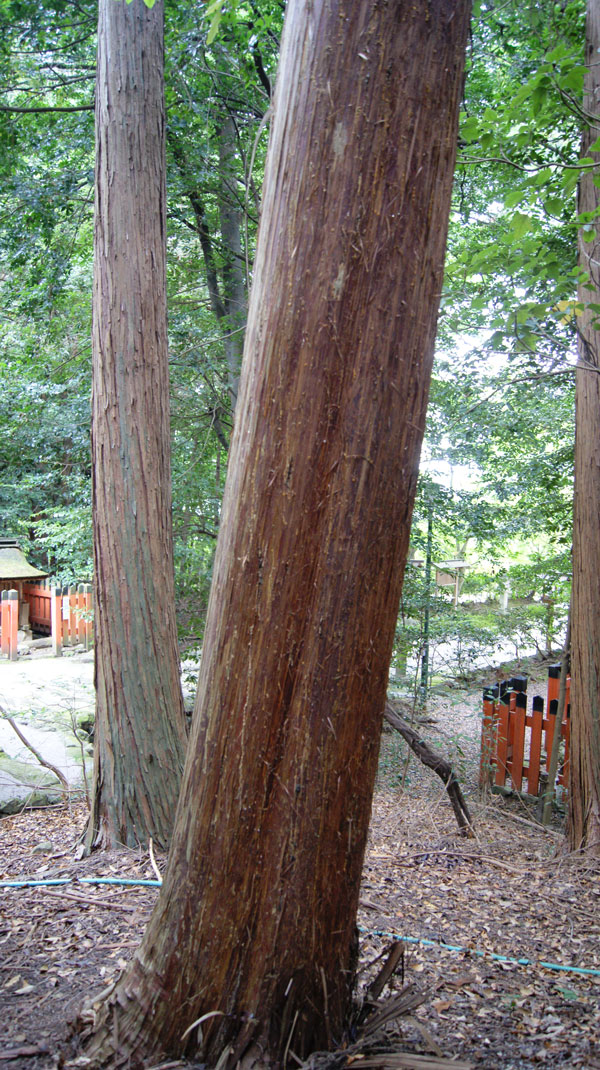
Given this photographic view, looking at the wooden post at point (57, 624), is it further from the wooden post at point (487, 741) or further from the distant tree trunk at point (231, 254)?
the wooden post at point (487, 741)

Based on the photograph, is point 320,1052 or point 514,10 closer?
point 320,1052

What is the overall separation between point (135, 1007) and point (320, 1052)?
50 cm

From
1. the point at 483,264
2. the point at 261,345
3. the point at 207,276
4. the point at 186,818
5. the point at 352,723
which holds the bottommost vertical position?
the point at 186,818

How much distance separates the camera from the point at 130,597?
3.93m

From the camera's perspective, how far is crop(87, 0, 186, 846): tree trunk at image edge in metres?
3.92

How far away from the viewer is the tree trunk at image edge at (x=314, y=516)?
1741 mm

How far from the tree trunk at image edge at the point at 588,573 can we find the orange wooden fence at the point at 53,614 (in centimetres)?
793

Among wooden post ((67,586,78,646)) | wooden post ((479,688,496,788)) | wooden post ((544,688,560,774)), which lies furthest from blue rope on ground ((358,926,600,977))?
wooden post ((67,586,78,646))

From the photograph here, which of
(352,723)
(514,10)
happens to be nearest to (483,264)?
(352,723)

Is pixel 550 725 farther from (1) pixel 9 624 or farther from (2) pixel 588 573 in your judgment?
(1) pixel 9 624

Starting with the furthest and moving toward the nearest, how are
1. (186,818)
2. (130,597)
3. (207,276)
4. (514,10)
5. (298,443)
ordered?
(207,276) < (514,10) < (130,597) < (186,818) < (298,443)

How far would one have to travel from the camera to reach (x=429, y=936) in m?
3.12

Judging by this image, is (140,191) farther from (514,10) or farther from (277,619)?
(514,10)

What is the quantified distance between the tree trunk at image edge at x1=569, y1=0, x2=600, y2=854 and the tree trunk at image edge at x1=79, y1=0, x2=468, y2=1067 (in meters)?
3.38
